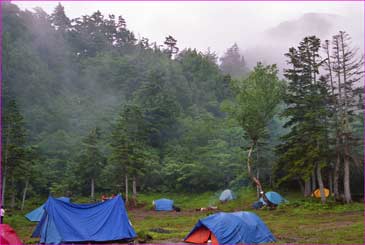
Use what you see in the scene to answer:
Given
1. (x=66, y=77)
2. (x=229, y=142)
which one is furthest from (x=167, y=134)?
(x=66, y=77)

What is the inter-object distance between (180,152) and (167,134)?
32.5 feet

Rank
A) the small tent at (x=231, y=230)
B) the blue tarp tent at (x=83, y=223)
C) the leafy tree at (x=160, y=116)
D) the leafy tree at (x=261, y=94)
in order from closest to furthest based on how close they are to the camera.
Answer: the small tent at (x=231, y=230)
the blue tarp tent at (x=83, y=223)
the leafy tree at (x=261, y=94)
the leafy tree at (x=160, y=116)

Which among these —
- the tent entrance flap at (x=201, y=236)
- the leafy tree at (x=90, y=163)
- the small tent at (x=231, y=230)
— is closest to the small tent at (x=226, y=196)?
the leafy tree at (x=90, y=163)

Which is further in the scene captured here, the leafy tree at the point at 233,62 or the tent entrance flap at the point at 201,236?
the leafy tree at the point at 233,62

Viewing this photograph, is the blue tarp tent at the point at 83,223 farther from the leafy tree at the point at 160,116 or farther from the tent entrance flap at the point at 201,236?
the leafy tree at the point at 160,116

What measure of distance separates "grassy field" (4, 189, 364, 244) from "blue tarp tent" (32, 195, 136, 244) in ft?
3.86

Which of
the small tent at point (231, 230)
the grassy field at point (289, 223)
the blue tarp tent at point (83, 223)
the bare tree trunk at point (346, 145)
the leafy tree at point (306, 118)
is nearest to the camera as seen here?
the small tent at point (231, 230)

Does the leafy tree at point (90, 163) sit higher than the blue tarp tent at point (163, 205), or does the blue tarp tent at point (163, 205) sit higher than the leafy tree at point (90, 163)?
the leafy tree at point (90, 163)

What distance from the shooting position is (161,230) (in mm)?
22203

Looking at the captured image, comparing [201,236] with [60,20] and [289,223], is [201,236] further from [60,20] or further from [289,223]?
[60,20]

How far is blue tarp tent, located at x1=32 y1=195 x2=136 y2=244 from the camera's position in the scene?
1784 cm

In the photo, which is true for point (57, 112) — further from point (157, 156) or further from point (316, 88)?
point (316, 88)

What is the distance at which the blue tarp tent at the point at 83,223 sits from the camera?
1784cm

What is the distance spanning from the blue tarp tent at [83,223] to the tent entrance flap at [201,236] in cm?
284
